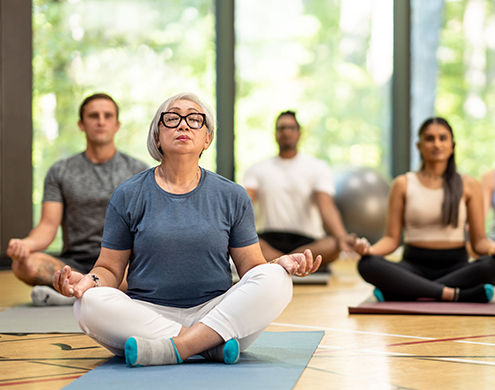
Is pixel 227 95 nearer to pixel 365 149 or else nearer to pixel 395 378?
pixel 365 149

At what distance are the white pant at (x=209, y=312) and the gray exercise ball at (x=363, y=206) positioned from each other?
4.17 m

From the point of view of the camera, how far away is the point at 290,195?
5.05 meters

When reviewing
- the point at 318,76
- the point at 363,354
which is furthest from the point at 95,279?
the point at 318,76

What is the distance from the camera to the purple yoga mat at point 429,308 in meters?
3.34

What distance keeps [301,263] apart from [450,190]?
1.96m

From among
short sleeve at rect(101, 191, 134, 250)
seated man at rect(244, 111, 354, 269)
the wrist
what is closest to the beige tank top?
seated man at rect(244, 111, 354, 269)

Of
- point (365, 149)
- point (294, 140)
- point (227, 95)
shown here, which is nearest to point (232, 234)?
point (294, 140)

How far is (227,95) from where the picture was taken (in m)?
7.16

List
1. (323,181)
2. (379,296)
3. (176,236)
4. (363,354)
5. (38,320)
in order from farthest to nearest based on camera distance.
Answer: (323,181)
(379,296)
(38,320)
(363,354)
(176,236)

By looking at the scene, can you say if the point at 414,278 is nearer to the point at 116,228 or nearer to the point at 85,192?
the point at 85,192

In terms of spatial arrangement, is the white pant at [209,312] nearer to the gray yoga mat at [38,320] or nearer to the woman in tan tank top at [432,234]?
the gray yoga mat at [38,320]

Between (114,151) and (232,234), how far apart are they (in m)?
1.68

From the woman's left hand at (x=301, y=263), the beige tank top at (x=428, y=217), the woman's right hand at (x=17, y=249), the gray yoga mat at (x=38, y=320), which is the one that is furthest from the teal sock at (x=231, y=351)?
the beige tank top at (x=428, y=217)

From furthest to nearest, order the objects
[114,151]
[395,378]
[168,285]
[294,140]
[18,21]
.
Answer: [18,21] < [294,140] < [114,151] < [168,285] < [395,378]
